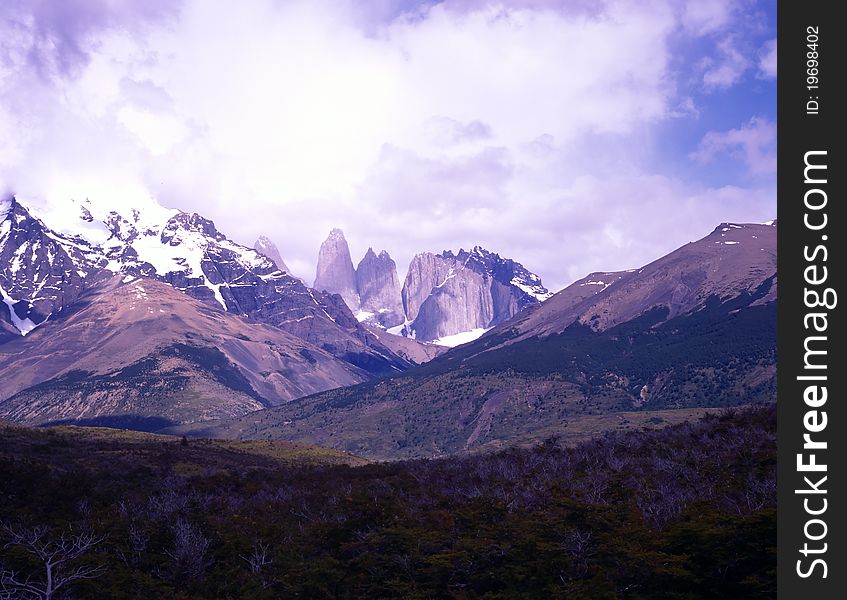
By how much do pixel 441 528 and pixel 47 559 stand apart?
860 inches

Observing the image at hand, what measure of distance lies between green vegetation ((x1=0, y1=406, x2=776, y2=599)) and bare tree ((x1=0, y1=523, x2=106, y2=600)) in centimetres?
41

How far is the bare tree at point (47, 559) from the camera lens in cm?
3456

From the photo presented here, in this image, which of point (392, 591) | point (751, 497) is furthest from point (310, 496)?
point (751, 497)

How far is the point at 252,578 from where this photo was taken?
39.5 m

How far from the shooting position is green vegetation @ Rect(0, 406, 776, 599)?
31.7 meters

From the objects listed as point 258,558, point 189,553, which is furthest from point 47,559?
point 258,558

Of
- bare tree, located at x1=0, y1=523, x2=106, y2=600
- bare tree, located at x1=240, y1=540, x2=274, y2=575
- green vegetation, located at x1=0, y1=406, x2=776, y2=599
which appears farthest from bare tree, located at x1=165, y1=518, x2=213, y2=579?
bare tree, located at x1=0, y1=523, x2=106, y2=600

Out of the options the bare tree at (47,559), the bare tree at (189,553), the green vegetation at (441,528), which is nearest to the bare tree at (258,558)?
the green vegetation at (441,528)

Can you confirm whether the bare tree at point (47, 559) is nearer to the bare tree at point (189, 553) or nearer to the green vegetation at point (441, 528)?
the green vegetation at point (441, 528)

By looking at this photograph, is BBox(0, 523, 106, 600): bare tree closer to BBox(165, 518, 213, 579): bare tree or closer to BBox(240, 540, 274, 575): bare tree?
BBox(165, 518, 213, 579): bare tree

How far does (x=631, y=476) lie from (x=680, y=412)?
11792 centimetres

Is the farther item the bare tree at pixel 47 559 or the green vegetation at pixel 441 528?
the bare tree at pixel 47 559

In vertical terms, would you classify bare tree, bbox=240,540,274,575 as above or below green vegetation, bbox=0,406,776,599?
below

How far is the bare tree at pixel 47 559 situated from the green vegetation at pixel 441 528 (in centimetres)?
41
